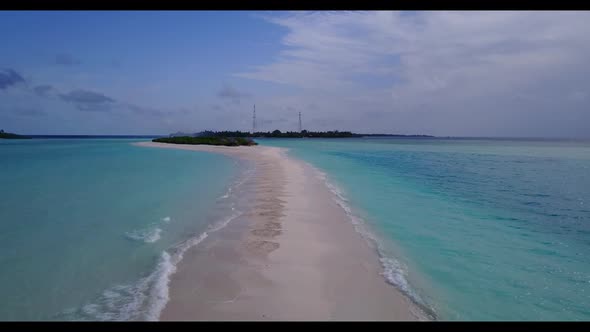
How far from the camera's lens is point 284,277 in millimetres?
6285

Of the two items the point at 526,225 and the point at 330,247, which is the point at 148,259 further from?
the point at 526,225

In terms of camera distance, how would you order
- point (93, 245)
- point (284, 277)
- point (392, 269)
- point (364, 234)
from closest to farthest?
1. point (284, 277)
2. point (392, 269)
3. point (93, 245)
4. point (364, 234)

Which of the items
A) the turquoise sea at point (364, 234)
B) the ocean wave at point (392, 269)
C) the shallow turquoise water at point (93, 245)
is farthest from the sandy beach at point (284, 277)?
the shallow turquoise water at point (93, 245)

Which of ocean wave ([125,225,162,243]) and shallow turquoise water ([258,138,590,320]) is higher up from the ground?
ocean wave ([125,225,162,243])

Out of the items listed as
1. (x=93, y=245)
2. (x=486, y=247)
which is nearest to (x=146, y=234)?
(x=93, y=245)

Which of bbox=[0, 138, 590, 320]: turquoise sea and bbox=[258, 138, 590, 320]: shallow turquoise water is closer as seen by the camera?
bbox=[0, 138, 590, 320]: turquoise sea

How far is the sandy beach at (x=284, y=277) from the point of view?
517cm

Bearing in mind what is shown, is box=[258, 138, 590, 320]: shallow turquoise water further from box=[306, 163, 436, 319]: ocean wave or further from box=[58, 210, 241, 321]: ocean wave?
box=[58, 210, 241, 321]: ocean wave

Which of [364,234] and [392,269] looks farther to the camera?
[364,234]

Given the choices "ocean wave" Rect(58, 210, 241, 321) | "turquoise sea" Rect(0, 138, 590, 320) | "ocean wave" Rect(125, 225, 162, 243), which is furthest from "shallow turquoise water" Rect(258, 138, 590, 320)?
"ocean wave" Rect(125, 225, 162, 243)

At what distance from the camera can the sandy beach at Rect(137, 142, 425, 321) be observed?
5.17m

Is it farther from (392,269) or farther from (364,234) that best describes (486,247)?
(392,269)

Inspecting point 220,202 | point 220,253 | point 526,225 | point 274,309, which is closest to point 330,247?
point 220,253

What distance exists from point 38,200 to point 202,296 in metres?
11.0
